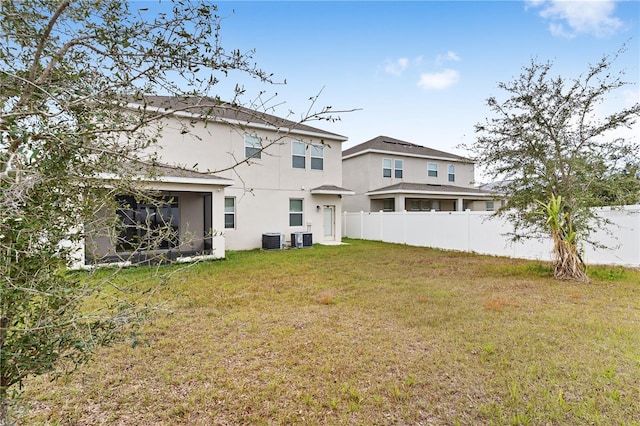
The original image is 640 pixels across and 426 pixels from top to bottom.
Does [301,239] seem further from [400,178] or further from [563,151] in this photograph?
[563,151]

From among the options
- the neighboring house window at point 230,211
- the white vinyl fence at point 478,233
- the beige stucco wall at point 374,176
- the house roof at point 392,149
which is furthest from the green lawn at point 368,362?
the house roof at point 392,149

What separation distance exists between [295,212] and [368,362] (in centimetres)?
1228

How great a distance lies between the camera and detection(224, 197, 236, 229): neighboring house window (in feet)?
45.3

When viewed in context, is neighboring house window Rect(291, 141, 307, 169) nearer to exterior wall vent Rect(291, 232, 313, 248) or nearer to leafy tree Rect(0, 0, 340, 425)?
exterior wall vent Rect(291, 232, 313, 248)

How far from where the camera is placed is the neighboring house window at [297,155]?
1549 cm

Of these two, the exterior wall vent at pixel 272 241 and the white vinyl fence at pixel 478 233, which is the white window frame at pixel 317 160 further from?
the white vinyl fence at pixel 478 233

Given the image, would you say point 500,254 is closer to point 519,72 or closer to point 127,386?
point 519,72

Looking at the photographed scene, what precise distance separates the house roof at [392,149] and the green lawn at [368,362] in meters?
14.6

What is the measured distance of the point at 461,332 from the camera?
4.54 metres

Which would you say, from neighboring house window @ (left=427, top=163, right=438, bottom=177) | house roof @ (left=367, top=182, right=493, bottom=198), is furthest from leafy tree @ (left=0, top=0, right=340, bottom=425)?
neighboring house window @ (left=427, top=163, right=438, bottom=177)

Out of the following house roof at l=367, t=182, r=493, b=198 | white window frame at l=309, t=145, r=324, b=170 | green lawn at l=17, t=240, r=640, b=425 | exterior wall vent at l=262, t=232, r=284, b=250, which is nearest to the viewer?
green lawn at l=17, t=240, r=640, b=425

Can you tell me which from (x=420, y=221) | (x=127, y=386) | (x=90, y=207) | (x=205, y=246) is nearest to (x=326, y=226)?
(x=420, y=221)

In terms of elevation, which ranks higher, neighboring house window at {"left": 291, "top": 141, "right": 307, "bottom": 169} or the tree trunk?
neighboring house window at {"left": 291, "top": 141, "right": 307, "bottom": 169}

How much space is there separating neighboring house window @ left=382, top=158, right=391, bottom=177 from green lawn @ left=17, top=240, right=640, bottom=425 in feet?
47.2
